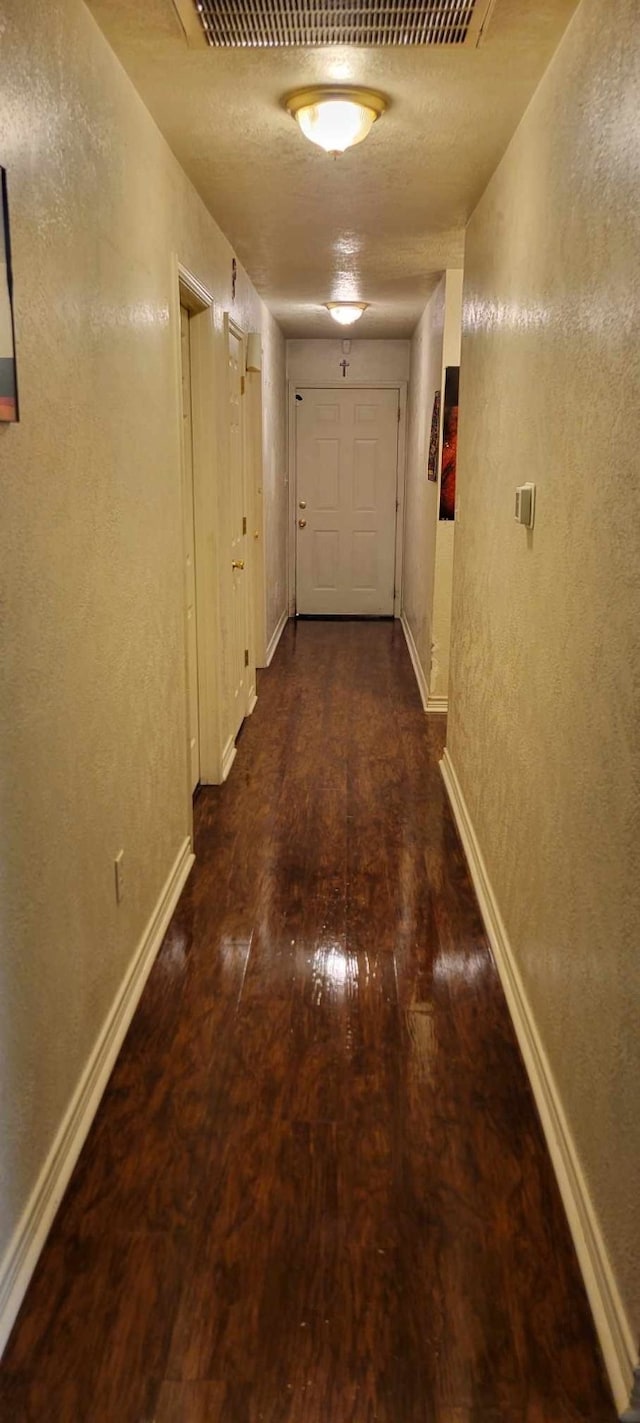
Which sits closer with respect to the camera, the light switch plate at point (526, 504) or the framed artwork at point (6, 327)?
the framed artwork at point (6, 327)

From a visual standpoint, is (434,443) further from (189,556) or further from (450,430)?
(189,556)

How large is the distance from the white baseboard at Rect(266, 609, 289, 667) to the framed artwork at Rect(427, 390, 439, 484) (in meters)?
1.71

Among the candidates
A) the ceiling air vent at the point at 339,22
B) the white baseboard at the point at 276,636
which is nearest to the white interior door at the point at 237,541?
the white baseboard at the point at 276,636

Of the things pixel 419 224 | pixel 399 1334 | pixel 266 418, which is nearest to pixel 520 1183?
pixel 399 1334

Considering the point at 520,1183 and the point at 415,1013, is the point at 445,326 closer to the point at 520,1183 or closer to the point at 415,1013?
the point at 415,1013

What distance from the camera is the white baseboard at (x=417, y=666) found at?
5.58 metres

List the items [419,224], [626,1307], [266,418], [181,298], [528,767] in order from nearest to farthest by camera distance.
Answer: [626,1307], [528,767], [181,298], [419,224], [266,418]

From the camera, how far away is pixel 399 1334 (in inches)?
62.9

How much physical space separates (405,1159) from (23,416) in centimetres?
160

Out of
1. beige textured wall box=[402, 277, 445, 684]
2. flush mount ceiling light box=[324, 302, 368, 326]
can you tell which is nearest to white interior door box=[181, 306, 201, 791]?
beige textured wall box=[402, 277, 445, 684]

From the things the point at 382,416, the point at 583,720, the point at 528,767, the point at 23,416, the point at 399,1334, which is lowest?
the point at 399,1334

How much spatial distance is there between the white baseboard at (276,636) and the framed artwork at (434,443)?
1711 mm

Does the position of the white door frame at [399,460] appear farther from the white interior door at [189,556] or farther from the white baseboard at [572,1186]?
the white baseboard at [572,1186]

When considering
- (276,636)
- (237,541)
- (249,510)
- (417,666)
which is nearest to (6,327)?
(237,541)
